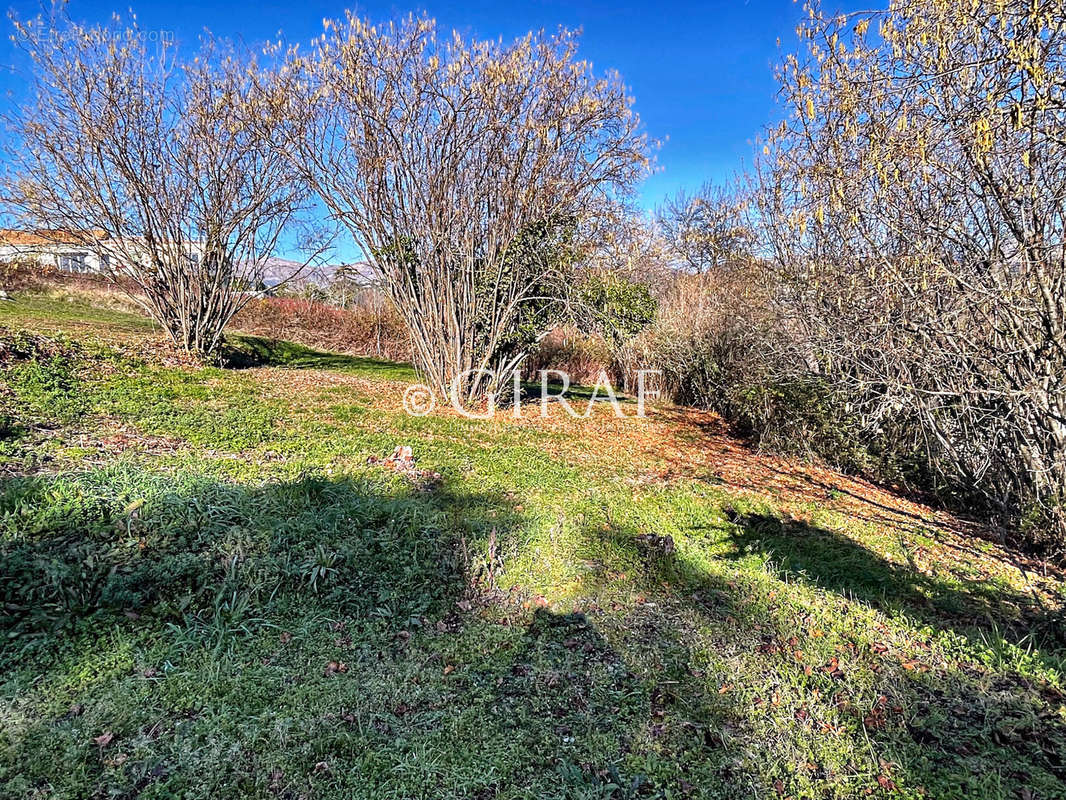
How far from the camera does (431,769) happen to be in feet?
5.99

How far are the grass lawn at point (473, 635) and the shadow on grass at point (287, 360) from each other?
5.25 m

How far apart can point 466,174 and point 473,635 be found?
611 cm

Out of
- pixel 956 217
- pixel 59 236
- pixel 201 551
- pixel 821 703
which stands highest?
pixel 59 236

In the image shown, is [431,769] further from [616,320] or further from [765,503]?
[616,320]

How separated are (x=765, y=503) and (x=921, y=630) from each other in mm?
1874

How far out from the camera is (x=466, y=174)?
6.95 m

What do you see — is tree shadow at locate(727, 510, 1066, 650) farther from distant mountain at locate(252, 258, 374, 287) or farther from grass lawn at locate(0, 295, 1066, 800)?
distant mountain at locate(252, 258, 374, 287)

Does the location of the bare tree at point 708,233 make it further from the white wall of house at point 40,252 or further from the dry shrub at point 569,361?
the white wall of house at point 40,252

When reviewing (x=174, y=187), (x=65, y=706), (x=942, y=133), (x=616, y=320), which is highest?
(x=174, y=187)

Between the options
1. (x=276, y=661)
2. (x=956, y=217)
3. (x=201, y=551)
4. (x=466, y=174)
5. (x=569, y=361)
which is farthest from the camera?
(x=569, y=361)

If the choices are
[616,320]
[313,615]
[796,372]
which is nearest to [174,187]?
[616,320]

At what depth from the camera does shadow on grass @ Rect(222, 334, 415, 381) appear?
9836 mm

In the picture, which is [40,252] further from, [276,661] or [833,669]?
[833,669]

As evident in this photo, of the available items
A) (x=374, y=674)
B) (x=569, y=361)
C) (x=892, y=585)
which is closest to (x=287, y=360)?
(x=569, y=361)
